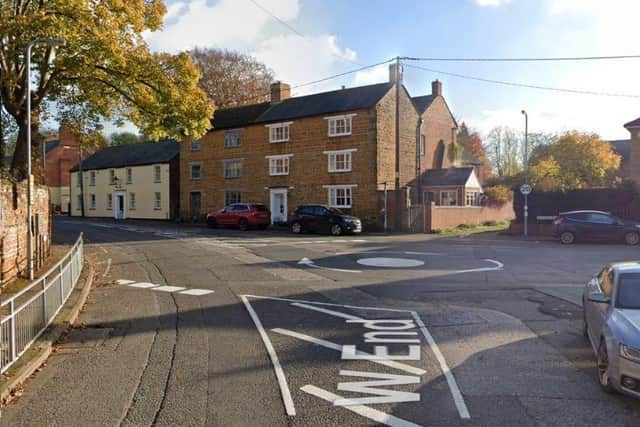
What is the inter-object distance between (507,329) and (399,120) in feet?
95.0

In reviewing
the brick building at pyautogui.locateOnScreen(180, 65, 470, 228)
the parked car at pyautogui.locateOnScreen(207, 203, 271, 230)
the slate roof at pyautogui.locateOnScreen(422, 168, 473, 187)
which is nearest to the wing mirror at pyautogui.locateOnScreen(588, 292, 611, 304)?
the brick building at pyautogui.locateOnScreen(180, 65, 470, 228)

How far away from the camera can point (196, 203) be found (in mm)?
45062

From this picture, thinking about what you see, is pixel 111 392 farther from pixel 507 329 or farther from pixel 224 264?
pixel 224 264

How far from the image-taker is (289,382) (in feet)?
18.9

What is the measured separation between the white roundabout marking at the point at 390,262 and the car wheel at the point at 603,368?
9.87m

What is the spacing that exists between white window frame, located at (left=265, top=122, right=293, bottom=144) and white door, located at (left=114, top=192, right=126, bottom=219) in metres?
20.2

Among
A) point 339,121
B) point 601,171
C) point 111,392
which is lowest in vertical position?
point 111,392

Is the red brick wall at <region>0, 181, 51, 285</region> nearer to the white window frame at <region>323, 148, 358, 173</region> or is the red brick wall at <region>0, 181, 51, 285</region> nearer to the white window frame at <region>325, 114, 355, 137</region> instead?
the white window frame at <region>323, 148, 358, 173</region>

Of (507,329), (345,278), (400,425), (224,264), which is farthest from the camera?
(224,264)

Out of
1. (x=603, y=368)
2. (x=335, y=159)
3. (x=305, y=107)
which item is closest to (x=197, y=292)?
(x=603, y=368)

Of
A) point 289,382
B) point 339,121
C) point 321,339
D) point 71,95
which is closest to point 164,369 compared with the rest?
point 289,382

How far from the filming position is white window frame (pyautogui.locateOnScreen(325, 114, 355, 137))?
3459 centimetres

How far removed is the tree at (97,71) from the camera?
14.5m

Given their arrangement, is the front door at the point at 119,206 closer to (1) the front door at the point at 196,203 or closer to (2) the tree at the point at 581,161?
(1) the front door at the point at 196,203
